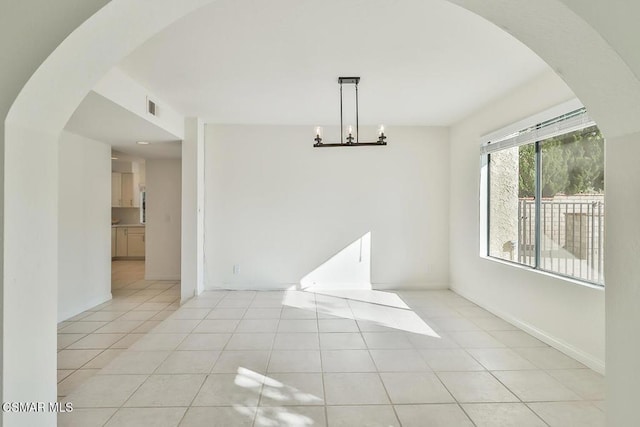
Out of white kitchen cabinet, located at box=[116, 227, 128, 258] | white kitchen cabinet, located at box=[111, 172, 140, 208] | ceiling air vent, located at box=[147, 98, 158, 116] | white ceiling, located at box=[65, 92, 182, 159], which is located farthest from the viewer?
white kitchen cabinet, located at box=[111, 172, 140, 208]

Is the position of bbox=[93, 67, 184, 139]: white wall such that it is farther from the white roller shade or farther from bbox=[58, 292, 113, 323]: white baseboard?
the white roller shade

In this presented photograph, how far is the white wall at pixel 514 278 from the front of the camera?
2.68 metres

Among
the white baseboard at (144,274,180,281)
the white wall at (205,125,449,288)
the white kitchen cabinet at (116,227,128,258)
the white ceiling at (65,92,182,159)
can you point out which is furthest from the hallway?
the white kitchen cabinet at (116,227,128,258)

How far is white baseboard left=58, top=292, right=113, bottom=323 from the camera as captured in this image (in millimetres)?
3879

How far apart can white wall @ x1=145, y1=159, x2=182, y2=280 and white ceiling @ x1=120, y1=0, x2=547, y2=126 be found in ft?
7.32

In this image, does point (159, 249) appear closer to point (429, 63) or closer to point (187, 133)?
point (187, 133)

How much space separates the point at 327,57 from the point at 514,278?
10.2 feet

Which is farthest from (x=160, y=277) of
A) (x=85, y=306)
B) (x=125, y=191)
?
(x=125, y=191)

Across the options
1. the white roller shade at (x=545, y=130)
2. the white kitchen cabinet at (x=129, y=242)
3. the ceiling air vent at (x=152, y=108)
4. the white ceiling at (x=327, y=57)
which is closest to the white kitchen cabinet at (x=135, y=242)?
the white kitchen cabinet at (x=129, y=242)

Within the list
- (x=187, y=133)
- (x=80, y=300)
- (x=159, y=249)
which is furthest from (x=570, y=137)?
(x=159, y=249)

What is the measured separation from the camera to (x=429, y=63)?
9.58 ft

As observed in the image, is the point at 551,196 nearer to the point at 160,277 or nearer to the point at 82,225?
the point at 82,225

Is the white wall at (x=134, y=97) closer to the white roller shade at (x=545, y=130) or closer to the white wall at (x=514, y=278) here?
the white roller shade at (x=545, y=130)

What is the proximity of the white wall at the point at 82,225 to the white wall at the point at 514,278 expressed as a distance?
17.4ft
